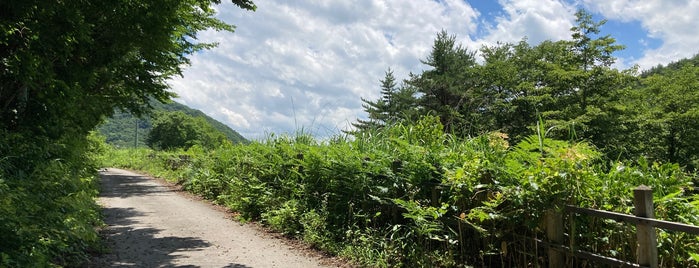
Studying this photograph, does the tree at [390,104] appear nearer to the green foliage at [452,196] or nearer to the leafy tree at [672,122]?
the green foliage at [452,196]

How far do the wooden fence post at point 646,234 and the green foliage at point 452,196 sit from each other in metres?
0.29

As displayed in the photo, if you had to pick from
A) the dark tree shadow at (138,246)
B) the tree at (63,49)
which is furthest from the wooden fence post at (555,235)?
the tree at (63,49)

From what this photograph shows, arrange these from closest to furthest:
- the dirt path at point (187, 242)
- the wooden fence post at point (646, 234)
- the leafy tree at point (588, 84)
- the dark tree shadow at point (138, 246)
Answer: the wooden fence post at point (646, 234), the dark tree shadow at point (138, 246), the dirt path at point (187, 242), the leafy tree at point (588, 84)

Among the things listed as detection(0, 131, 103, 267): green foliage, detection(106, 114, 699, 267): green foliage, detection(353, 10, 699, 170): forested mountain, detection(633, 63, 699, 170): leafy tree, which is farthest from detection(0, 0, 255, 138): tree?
detection(633, 63, 699, 170): leafy tree

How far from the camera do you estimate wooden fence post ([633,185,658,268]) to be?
11.2 feet

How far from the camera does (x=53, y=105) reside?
557 centimetres

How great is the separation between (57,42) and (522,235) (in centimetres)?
579

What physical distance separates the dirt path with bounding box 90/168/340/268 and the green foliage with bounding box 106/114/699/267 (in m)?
0.62

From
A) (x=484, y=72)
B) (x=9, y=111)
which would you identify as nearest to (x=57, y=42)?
(x=9, y=111)

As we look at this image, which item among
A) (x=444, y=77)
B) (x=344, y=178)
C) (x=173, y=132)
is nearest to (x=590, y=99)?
(x=444, y=77)

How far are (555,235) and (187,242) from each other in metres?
6.11

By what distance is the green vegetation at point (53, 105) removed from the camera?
368 centimetres

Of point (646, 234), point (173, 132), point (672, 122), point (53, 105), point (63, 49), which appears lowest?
point (646, 234)

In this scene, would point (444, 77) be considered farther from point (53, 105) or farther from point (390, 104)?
point (53, 105)
